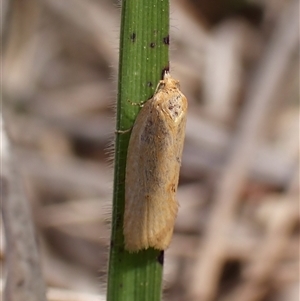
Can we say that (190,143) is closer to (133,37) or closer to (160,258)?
(160,258)

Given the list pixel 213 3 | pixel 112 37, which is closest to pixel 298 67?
pixel 213 3

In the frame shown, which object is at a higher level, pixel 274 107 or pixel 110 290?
pixel 274 107

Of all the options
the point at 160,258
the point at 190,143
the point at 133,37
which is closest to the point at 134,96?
the point at 133,37

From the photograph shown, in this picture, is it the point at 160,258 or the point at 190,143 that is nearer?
the point at 160,258

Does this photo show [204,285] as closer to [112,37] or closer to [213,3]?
[112,37]

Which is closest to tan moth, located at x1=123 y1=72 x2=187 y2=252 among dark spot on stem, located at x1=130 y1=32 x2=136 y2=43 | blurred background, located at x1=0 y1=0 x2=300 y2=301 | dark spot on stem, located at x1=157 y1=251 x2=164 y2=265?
dark spot on stem, located at x1=157 y1=251 x2=164 y2=265

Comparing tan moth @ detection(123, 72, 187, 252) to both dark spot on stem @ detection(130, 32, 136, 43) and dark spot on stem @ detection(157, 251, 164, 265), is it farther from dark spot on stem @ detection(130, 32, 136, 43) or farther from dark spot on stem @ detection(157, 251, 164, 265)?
dark spot on stem @ detection(130, 32, 136, 43)
